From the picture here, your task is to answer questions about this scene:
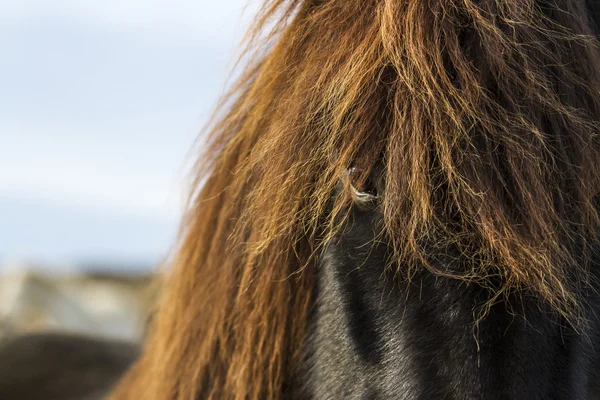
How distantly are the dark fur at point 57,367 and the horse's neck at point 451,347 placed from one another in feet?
5.24

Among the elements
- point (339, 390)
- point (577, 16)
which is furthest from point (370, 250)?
point (577, 16)

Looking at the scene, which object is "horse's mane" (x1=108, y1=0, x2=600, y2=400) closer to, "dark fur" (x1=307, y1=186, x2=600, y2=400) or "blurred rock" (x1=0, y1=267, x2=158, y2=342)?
"dark fur" (x1=307, y1=186, x2=600, y2=400)

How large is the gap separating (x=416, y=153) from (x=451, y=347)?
0.89 ft

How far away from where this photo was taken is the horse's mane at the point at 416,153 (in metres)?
1.03

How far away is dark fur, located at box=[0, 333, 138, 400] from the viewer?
2.51 m

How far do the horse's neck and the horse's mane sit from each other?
37mm

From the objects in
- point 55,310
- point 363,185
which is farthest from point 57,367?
point 363,185

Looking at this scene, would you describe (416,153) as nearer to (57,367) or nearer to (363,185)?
(363,185)

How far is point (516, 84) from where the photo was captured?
1074mm

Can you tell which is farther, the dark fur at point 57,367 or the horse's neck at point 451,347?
the dark fur at point 57,367

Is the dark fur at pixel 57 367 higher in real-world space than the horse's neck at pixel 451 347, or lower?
higher

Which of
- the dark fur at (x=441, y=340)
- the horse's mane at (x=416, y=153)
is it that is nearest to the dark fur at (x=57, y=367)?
the horse's mane at (x=416, y=153)

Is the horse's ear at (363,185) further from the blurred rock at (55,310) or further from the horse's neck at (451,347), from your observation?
the blurred rock at (55,310)

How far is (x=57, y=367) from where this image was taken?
2602 millimetres
